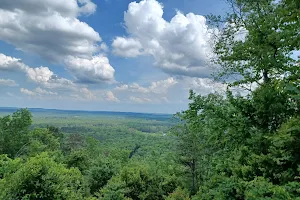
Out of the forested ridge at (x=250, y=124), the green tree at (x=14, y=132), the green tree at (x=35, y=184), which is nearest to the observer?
the forested ridge at (x=250, y=124)

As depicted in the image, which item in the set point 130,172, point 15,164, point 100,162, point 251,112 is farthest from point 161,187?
point 251,112

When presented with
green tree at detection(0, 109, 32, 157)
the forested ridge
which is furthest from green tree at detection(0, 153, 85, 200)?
green tree at detection(0, 109, 32, 157)

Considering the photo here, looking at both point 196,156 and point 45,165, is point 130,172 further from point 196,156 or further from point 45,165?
point 45,165

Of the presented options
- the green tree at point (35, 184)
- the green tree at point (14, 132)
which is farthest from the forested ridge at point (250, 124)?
the green tree at point (14, 132)

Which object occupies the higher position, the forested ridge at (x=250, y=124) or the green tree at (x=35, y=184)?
the forested ridge at (x=250, y=124)

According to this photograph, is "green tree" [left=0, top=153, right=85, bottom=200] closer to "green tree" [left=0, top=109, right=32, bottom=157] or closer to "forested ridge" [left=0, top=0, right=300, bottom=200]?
"forested ridge" [left=0, top=0, right=300, bottom=200]

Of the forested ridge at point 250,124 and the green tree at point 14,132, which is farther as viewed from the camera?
the green tree at point 14,132

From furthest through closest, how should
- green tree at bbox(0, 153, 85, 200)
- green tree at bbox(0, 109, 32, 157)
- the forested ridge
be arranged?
green tree at bbox(0, 109, 32, 157)
green tree at bbox(0, 153, 85, 200)
the forested ridge

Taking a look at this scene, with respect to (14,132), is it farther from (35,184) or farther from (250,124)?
(250,124)

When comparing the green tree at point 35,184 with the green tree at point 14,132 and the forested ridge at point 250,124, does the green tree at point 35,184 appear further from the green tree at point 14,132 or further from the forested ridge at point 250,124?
the green tree at point 14,132

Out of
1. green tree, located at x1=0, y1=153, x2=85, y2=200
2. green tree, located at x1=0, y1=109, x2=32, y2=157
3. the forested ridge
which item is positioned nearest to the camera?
the forested ridge

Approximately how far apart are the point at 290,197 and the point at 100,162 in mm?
20824

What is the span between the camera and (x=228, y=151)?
30.2ft

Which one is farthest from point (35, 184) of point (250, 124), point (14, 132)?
point (14, 132)
